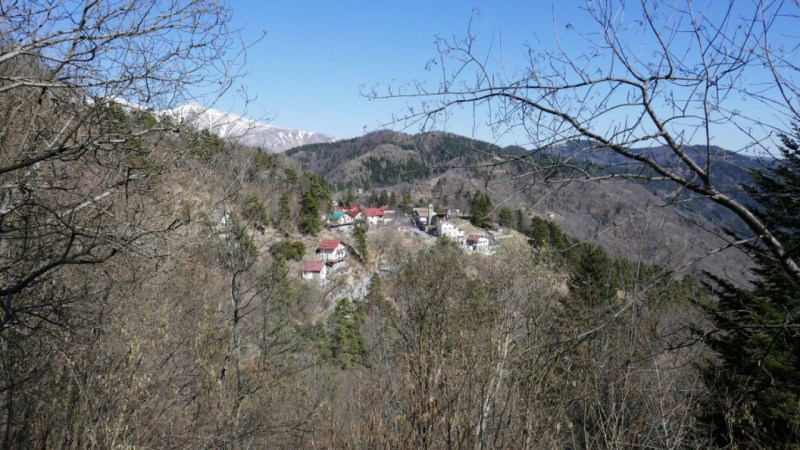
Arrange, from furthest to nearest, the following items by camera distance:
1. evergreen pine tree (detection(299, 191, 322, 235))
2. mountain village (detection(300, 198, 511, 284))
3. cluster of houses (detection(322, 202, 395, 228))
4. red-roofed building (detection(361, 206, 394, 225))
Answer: red-roofed building (detection(361, 206, 394, 225)), cluster of houses (detection(322, 202, 395, 228)), evergreen pine tree (detection(299, 191, 322, 235)), mountain village (detection(300, 198, 511, 284))

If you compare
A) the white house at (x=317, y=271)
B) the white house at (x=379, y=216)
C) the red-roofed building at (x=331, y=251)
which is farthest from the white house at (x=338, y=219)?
the white house at (x=317, y=271)

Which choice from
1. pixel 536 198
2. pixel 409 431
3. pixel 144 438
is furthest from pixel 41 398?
pixel 536 198

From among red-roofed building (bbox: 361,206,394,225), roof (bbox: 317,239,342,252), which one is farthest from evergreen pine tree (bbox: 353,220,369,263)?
red-roofed building (bbox: 361,206,394,225)

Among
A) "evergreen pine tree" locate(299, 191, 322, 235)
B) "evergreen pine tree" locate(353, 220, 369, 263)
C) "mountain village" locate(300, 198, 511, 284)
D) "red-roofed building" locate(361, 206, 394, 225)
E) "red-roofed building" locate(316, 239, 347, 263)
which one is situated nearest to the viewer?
"mountain village" locate(300, 198, 511, 284)

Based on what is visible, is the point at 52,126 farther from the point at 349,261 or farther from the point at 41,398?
the point at 349,261

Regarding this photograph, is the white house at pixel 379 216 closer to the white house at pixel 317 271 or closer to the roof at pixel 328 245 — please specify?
the roof at pixel 328 245

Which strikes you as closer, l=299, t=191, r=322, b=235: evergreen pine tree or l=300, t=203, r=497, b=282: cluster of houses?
l=300, t=203, r=497, b=282: cluster of houses

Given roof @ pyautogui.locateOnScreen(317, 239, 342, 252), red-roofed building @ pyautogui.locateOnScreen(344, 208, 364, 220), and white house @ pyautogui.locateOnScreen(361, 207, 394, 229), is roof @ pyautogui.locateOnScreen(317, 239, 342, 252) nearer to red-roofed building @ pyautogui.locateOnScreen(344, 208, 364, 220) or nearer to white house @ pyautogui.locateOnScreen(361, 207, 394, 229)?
red-roofed building @ pyautogui.locateOnScreen(344, 208, 364, 220)
